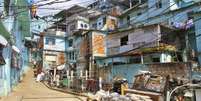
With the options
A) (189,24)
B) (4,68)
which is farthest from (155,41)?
(4,68)

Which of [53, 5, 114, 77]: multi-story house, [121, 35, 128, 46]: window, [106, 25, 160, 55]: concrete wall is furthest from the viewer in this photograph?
[53, 5, 114, 77]: multi-story house

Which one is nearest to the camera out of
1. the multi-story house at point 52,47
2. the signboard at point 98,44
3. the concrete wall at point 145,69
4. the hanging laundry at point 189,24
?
the concrete wall at point 145,69

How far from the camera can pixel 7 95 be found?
2142 centimetres

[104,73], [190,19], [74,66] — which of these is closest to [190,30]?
[190,19]

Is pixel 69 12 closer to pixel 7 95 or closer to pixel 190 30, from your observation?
pixel 190 30

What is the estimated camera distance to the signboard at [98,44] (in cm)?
4419

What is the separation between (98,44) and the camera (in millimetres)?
44531

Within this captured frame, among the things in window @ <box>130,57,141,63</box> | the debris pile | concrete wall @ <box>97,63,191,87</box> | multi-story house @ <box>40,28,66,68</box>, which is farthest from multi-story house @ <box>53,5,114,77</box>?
the debris pile

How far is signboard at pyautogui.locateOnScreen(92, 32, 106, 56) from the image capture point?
4419 centimetres

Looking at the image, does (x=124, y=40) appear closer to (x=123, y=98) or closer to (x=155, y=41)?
(x=155, y=41)

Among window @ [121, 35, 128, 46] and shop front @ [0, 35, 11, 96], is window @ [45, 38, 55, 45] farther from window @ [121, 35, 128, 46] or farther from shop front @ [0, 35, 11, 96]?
shop front @ [0, 35, 11, 96]

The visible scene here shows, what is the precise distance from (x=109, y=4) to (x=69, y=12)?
8453mm

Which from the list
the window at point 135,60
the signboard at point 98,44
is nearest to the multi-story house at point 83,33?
the signboard at point 98,44

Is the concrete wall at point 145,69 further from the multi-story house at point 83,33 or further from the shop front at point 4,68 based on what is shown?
the shop front at point 4,68
